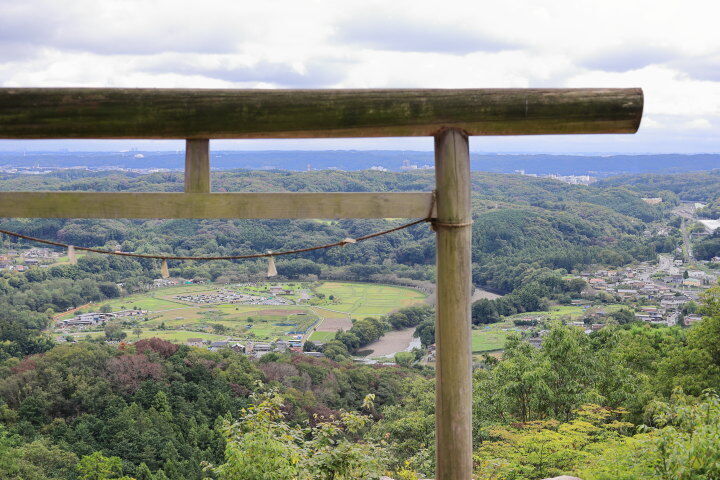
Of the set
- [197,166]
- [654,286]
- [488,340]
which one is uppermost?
[197,166]

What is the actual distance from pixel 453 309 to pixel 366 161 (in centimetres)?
5875

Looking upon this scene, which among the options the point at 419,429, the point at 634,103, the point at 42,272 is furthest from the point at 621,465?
the point at 42,272

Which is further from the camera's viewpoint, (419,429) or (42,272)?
(42,272)

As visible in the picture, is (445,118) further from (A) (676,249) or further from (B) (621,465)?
(A) (676,249)

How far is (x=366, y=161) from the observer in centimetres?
6012

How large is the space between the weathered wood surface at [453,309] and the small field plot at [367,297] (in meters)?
30.1

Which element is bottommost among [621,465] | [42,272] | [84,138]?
[42,272]

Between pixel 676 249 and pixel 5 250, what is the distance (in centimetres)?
4335

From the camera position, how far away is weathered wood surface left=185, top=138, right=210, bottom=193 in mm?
1861

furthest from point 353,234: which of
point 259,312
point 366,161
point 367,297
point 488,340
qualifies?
point 366,161

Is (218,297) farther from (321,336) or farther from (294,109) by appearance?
(294,109)

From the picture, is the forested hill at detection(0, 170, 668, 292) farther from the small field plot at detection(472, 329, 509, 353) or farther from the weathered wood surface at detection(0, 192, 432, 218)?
the weathered wood surface at detection(0, 192, 432, 218)

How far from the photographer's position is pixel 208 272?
139 ft

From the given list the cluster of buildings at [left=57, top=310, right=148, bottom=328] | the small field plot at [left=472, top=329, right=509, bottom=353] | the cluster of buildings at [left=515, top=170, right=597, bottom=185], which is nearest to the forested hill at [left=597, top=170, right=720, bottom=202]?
the cluster of buildings at [left=515, top=170, right=597, bottom=185]
